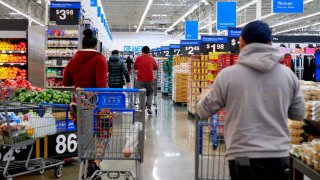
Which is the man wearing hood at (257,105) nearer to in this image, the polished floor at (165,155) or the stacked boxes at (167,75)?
the polished floor at (165,155)

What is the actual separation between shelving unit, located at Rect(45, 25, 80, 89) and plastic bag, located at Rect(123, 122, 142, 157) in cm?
732

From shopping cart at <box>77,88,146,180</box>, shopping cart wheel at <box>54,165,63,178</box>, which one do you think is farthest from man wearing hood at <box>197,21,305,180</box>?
shopping cart wheel at <box>54,165,63,178</box>

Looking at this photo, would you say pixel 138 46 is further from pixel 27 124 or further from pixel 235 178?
pixel 235 178

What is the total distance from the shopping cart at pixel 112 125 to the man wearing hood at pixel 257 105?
60.2 inches

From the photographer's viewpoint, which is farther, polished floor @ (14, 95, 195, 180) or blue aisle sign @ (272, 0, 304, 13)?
blue aisle sign @ (272, 0, 304, 13)

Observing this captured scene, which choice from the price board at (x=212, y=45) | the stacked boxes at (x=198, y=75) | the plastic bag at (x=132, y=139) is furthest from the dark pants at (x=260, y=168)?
the price board at (x=212, y=45)

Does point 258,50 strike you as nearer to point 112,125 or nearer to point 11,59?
point 112,125

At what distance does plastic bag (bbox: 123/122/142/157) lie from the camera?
12.9 ft

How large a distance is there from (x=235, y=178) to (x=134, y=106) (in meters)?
1.65

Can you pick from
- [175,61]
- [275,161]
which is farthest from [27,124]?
[175,61]

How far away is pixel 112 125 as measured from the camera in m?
4.07

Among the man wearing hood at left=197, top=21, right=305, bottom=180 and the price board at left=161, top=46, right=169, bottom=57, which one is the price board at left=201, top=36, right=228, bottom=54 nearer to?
the man wearing hood at left=197, top=21, right=305, bottom=180

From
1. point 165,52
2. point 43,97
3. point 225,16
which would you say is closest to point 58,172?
point 43,97

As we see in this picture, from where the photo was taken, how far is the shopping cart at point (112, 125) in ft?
12.9
